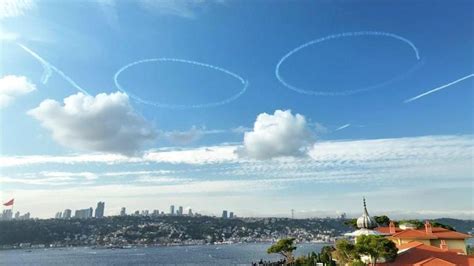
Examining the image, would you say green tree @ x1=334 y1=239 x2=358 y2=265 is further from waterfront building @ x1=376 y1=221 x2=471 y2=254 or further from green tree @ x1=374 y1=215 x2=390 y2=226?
green tree @ x1=374 y1=215 x2=390 y2=226

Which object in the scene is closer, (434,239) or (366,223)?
(434,239)

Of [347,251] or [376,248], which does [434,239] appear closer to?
[376,248]

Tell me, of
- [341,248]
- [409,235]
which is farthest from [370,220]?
[341,248]

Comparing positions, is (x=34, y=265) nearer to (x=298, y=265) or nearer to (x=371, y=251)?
(x=298, y=265)

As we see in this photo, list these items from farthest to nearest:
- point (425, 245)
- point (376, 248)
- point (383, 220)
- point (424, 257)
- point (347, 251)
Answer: point (383, 220) < point (425, 245) < point (424, 257) < point (347, 251) < point (376, 248)

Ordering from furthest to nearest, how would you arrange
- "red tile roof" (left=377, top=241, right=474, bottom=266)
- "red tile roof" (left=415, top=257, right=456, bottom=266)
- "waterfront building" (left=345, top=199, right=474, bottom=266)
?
"waterfront building" (left=345, top=199, right=474, bottom=266)
"red tile roof" (left=377, top=241, right=474, bottom=266)
"red tile roof" (left=415, top=257, right=456, bottom=266)

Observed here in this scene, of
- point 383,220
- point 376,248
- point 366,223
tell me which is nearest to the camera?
point 376,248

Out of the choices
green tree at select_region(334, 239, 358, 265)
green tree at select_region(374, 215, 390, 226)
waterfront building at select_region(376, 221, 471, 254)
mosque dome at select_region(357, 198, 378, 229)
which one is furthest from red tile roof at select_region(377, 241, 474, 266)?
green tree at select_region(374, 215, 390, 226)

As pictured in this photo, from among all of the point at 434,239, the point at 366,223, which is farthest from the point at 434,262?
the point at 366,223
